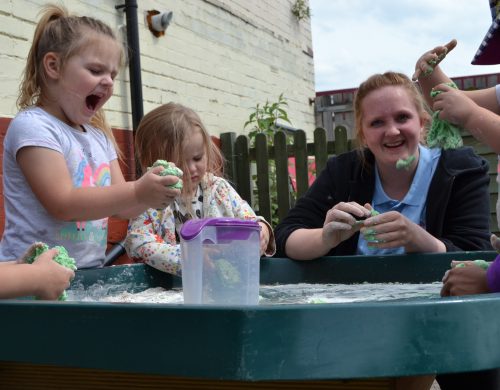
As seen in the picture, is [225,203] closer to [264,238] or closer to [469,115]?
[264,238]

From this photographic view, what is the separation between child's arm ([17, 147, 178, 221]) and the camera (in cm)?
163

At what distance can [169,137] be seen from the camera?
2428mm

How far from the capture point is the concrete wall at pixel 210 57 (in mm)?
3518

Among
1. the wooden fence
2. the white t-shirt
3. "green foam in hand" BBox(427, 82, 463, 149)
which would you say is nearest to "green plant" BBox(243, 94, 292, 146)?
the wooden fence

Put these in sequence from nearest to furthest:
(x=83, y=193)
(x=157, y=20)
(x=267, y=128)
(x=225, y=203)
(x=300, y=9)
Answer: (x=83, y=193) → (x=225, y=203) → (x=157, y=20) → (x=267, y=128) → (x=300, y=9)

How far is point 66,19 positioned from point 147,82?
2.61m

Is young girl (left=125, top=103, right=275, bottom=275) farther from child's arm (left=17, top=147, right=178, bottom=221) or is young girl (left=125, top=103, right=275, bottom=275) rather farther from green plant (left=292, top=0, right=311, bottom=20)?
green plant (left=292, top=0, right=311, bottom=20)

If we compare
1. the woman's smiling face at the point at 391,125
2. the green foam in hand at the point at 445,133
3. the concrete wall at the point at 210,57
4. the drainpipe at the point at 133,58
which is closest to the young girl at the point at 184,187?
the woman's smiling face at the point at 391,125

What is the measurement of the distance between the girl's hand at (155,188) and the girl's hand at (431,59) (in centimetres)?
84

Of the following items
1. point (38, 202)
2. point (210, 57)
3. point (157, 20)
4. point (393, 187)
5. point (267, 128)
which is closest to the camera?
point (38, 202)

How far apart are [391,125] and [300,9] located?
6.14m

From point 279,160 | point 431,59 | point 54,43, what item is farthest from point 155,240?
point 279,160

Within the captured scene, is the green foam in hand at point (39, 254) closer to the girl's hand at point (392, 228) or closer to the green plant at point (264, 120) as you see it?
the girl's hand at point (392, 228)

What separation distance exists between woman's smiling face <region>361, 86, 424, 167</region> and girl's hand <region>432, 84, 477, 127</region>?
65cm
